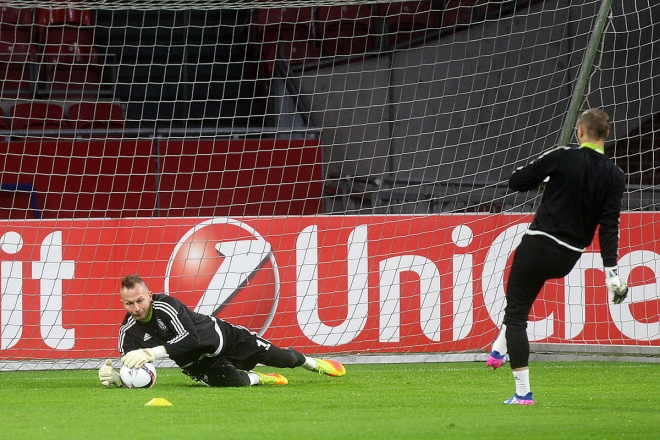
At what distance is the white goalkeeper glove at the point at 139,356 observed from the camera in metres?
6.14

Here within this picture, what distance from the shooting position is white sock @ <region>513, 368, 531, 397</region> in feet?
17.9

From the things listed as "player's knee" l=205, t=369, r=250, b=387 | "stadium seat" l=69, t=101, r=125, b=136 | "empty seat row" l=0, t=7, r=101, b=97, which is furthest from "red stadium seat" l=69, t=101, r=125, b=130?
"player's knee" l=205, t=369, r=250, b=387

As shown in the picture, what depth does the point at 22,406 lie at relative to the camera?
5.77 m

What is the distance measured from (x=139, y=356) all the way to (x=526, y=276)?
7.48 feet

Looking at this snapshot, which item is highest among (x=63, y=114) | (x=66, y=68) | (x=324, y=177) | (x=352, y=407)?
(x=66, y=68)

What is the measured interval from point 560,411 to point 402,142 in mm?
5981

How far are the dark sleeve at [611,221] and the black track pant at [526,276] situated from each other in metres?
0.16

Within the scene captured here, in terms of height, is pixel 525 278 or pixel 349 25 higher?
pixel 349 25

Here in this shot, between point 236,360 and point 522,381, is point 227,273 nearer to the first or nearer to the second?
point 236,360

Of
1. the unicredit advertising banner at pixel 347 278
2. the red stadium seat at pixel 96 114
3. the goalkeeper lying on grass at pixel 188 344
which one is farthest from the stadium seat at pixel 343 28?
the goalkeeper lying on grass at pixel 188 344

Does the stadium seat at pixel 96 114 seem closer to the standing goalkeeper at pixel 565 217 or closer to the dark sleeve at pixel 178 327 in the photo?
the dark sleeve at pixel 178 327

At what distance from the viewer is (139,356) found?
6145mm

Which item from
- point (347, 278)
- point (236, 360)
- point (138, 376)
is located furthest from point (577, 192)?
point (347, 278)

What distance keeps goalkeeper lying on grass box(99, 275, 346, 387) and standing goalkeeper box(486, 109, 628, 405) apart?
198 cm
